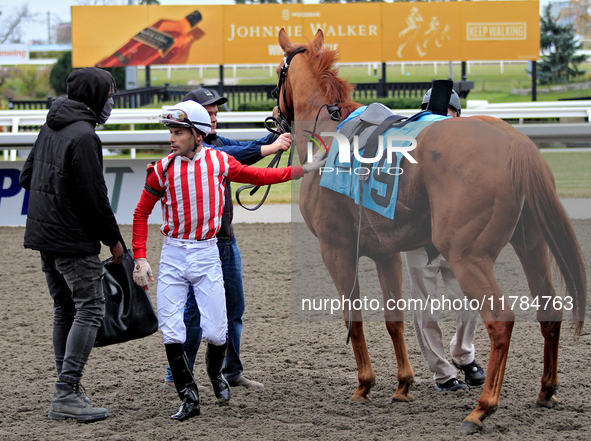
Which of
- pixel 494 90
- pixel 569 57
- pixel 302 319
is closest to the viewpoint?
pixel 302 319

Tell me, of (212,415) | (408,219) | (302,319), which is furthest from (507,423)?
(302,319)

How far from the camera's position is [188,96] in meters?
3.84

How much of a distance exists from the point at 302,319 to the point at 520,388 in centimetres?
181

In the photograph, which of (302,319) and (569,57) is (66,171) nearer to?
(302,319)

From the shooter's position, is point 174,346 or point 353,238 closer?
point 174,346

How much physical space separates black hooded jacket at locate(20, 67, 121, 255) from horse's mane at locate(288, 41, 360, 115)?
1.24 m

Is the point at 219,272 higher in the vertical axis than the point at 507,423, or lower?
higher

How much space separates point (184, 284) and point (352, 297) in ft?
3.17

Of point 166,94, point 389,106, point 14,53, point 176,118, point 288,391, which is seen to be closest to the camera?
point 176,118

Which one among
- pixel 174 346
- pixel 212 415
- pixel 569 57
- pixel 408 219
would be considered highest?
pixel 569 57

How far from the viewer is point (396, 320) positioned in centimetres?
368

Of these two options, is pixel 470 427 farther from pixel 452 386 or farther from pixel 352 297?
pixel 352 297

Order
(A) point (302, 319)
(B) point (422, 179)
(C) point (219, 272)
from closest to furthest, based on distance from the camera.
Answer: (B) point (422, 179)
(C) point (219, 272)
(A) point (302, 319)

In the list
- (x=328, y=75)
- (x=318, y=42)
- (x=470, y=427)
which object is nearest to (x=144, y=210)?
(x=328, y=75)
